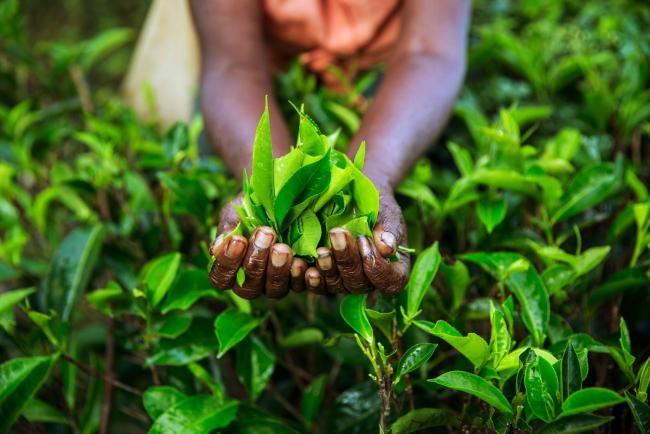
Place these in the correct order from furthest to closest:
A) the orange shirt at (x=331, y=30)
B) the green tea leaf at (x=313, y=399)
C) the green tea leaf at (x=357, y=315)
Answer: the orange shirt at (x=331, y=30)
the green tea leaf at (x=313, y=399)
the green tea leaf at (x=357, y=315)

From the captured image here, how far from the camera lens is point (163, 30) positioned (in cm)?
237

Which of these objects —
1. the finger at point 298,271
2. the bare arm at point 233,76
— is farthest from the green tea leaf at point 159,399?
the bare arm at point 233,76

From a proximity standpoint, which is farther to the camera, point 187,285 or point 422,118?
point 422,118

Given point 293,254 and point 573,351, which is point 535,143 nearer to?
point 573,351

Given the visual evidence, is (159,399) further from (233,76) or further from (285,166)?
(233,76)

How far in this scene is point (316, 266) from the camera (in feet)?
2.87

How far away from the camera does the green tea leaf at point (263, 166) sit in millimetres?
791

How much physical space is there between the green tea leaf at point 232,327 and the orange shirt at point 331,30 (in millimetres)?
925

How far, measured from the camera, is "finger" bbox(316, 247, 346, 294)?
2.78 feet

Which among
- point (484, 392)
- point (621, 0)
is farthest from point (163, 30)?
point (484, 392)

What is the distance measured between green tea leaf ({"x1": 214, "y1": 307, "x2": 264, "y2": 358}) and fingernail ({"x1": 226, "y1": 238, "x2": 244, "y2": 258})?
0.18 meters

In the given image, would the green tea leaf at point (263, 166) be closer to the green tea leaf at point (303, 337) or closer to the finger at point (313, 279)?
the finger at point (313, 279)

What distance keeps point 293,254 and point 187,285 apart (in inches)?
12.3

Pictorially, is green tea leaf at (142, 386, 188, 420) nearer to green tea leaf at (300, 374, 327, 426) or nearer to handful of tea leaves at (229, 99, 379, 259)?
green tea leaf at (300, 374, 327, 426)
